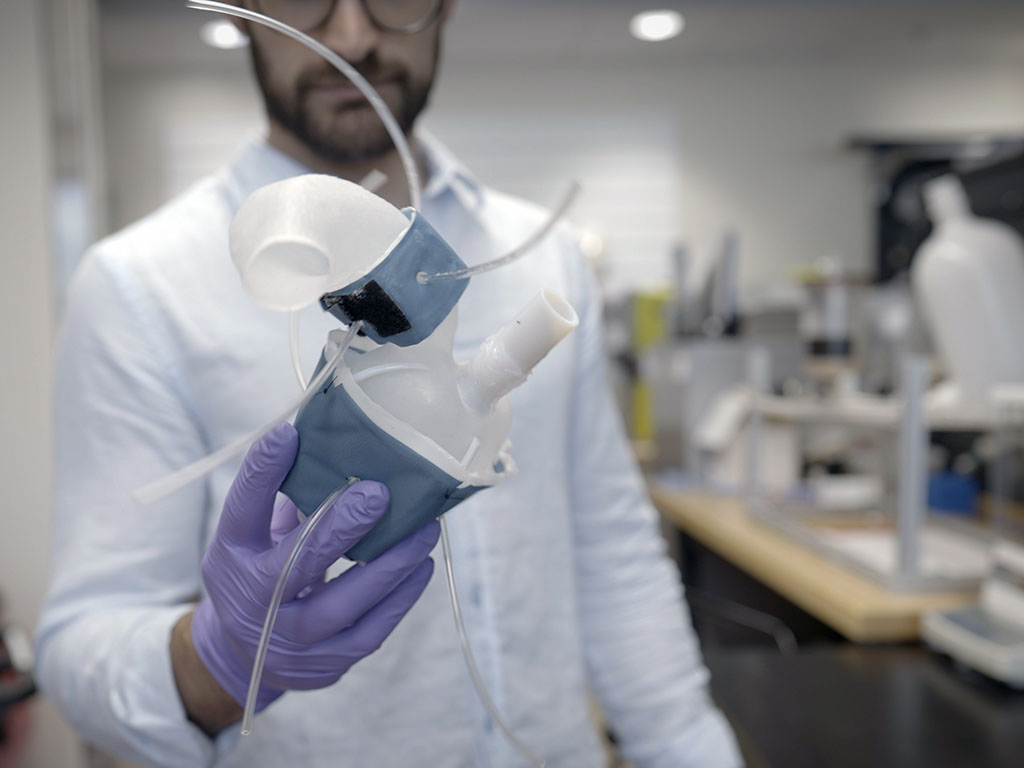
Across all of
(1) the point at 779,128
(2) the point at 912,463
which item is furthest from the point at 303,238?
(1) the point at 779,128

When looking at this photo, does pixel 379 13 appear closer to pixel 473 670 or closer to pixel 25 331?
pixel 473 670

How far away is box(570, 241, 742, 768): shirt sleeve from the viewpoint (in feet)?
2.72

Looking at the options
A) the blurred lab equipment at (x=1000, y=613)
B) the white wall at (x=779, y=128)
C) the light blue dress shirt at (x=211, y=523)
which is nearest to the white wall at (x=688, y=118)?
the white wall at (x=779, y=128)

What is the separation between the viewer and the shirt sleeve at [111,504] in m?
0.57

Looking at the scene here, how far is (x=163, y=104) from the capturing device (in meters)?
5.37

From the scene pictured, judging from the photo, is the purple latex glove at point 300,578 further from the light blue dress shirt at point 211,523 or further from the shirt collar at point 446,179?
the shirt collar at point 446,179

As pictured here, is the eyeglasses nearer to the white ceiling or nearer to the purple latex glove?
the purple latex glove

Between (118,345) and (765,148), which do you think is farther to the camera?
(765,148)

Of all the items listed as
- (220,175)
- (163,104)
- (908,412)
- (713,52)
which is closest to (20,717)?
(220,175)

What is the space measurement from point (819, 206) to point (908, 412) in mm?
4883

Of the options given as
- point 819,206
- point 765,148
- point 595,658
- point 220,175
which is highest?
point 765,148

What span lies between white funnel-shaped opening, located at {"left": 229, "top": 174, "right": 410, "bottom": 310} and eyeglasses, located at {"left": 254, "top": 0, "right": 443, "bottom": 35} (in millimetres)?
133

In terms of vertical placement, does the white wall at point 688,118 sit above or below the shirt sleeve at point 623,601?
above

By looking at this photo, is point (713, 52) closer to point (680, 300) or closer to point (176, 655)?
point (680, 300)
